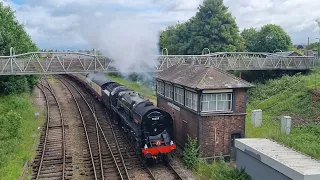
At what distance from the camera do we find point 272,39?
62812 mm

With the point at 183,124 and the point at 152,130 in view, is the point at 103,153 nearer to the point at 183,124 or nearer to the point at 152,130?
the point at 152,130

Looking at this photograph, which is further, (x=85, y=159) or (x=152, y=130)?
(x=85, y=159)

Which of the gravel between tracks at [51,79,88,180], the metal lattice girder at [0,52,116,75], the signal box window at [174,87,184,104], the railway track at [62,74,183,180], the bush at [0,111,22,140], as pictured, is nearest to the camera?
the railway track at [62,74,183,180]

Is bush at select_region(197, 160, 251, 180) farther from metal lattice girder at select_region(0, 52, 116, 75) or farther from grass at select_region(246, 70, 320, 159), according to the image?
metal lattice girder at select_region(0, 52, 116, 75)

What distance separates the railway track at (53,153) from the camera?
17.0 m

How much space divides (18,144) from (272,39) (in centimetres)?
5256

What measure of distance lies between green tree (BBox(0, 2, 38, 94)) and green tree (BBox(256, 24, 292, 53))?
4139 centimetres

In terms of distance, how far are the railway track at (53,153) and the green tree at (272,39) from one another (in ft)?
145

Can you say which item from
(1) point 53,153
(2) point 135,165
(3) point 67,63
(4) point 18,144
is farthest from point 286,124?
(3) point 67,63

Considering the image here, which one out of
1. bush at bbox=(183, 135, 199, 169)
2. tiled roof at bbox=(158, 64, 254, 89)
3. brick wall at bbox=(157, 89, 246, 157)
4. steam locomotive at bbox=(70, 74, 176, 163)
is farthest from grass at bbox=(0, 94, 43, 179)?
tiled roof at bbox=(158, 64, 254, 89)

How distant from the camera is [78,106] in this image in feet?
112

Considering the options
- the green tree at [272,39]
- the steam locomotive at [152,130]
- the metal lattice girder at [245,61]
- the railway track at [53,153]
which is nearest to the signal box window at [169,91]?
the steam locomotive at [152,130]

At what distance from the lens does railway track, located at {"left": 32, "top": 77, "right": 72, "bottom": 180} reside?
16992mm

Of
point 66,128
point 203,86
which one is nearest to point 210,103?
point 203,86
